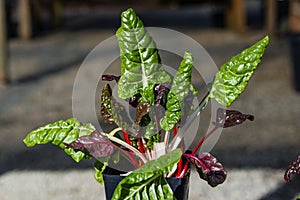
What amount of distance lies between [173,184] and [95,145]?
227 millimetres

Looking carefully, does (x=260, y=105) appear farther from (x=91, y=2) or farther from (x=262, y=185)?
(x=91, y=2)

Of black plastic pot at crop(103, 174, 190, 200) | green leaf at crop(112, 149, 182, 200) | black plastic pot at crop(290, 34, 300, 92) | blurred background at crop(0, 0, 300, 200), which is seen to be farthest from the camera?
black plastic pot at crop(290, 34, 300, 92)

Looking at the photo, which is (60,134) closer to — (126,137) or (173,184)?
(126,137)

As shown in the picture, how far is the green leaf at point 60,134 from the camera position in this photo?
1.75 metres

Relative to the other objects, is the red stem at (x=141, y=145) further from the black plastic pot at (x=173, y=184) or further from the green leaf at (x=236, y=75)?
the green leaf at (x=236, y=75)

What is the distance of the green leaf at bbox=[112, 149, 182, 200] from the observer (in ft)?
5.22

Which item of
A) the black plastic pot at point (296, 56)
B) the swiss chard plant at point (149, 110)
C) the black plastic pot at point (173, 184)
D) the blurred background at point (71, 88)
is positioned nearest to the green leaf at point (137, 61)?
the swiss chard plant at point (149, 110)

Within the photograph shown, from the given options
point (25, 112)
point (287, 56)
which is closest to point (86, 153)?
point (25, 112)

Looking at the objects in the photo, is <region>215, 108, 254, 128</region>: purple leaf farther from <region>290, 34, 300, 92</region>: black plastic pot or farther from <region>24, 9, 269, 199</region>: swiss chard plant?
<region>290, 34, 300, 92</region>: black plastic pot

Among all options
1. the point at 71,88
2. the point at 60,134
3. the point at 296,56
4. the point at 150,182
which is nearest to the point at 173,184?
the point at 150,182

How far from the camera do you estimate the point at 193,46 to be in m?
6.57

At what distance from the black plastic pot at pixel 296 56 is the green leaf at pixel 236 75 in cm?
288

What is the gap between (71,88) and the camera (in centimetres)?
512

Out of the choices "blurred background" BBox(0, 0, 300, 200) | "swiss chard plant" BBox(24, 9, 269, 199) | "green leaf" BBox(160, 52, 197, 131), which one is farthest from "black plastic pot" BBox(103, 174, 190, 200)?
"blurred background" BBox(0, 0, 300, 200)
